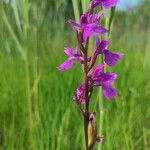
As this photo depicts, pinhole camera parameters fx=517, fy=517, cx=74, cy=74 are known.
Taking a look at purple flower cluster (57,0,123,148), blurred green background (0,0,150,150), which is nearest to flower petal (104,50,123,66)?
purple flower cluster (57,0,123,148)

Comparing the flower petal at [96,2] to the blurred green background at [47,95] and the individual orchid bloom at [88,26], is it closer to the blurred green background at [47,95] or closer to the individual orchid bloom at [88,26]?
the individual orchid bloom at [88,26]

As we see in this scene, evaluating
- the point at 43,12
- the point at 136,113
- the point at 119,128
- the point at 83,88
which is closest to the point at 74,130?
the point at 136,113

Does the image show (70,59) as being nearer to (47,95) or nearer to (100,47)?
(100,47)

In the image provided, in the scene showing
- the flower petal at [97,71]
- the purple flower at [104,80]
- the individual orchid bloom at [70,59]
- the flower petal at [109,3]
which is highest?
the flower petal at [109,3]

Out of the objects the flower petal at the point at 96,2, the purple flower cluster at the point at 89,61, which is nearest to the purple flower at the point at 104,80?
the purple flower cluster at the point at 89,61

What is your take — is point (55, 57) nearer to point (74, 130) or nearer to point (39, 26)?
point (74, 130)
